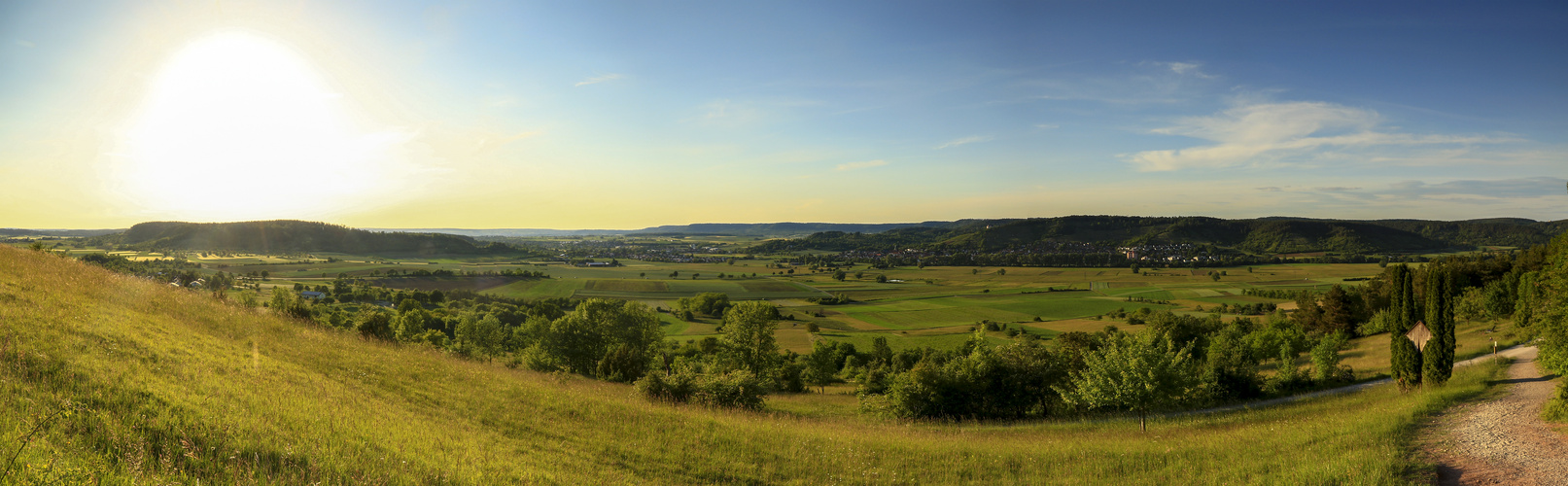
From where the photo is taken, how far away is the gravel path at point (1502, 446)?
1072 centimetres

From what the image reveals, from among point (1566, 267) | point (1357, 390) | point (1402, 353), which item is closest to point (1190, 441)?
point (1566, 267)

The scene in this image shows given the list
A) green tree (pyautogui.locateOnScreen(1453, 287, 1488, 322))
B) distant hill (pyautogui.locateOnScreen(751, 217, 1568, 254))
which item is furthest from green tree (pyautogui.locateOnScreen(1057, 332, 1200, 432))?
distant hill (pyautogui.locateOnScreen(751, 217, 1568, 254))

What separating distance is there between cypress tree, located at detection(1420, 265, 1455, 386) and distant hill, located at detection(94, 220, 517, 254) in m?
173

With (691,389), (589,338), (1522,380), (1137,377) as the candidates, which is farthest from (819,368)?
(1522,380)

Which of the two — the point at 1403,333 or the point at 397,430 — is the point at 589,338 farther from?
the point at 1403,333

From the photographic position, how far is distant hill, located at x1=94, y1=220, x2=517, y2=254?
12181 cm

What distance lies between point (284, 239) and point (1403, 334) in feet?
647

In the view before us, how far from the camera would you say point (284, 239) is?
147625 mm

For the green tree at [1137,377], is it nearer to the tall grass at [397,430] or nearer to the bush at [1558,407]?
the tall grass at [397,430]

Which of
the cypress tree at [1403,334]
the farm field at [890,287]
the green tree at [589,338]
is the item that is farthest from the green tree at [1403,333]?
the farm field at [890,287]

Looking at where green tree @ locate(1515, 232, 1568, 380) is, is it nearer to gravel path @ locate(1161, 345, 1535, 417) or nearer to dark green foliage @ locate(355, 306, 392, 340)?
gravel path @ locate(1161, 345, 1535, 417)

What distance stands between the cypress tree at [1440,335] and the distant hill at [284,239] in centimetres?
17289

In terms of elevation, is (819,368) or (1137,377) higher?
(1137,377)

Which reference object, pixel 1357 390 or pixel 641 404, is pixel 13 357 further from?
pixel 1357 390
